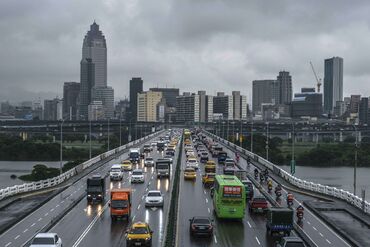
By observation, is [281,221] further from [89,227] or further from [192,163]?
[192,163]

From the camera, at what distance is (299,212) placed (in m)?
36.8

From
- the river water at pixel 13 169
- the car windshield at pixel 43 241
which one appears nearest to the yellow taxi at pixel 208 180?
the car windshield at pixel 43 241

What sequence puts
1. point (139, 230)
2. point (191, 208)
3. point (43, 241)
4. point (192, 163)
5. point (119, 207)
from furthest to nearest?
point (192, 163) → point (191, 208) → point (119, 207) → point (139, 230) → point (43, 241)

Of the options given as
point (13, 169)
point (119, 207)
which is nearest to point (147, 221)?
point (119, 207)

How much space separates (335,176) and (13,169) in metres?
73.1

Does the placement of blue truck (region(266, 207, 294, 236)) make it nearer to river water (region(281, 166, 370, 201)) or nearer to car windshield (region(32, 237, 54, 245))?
car windshield (region(32, 237, 54, 245))

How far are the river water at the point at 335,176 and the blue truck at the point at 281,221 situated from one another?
203 feet

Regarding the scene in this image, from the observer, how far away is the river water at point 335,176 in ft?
330

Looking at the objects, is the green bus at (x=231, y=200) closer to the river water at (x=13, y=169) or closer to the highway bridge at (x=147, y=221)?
the highway bridge at (x=147, y=221)

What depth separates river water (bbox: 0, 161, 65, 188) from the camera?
103m

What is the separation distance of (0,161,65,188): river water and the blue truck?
242 feet

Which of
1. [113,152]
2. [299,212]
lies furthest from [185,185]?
[113,152]

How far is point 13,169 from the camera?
12975cm

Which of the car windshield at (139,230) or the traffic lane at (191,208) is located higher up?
the car windshield at (139,230)
